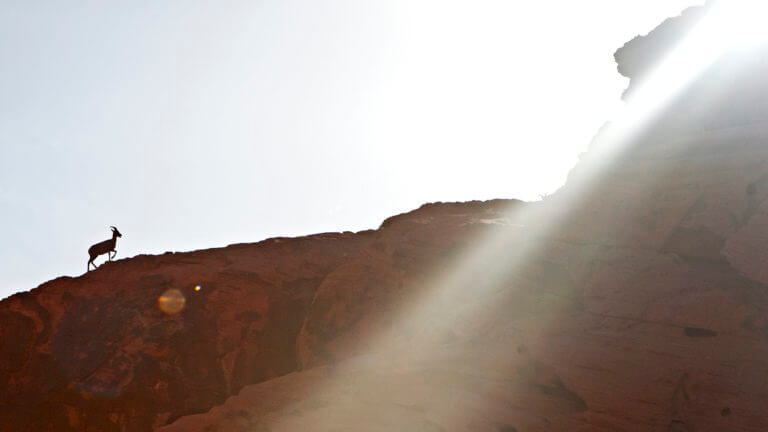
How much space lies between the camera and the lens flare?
21.5 meters

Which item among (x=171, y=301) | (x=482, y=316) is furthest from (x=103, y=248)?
(x=482, y=316)

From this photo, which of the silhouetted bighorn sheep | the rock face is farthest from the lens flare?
the silhouetted bighorn sheep

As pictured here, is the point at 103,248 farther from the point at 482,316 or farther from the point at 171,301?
the point at 482,316

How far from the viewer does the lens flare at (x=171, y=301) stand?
70.6 ft

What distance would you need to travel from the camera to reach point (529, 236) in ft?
53.6

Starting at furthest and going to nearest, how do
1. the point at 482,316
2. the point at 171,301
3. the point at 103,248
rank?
the point at 103,248 < the point at 171,301 < the point at 482,316

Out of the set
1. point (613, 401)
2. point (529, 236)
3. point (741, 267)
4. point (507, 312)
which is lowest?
point (613, 401)

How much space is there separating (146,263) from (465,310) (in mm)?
15724

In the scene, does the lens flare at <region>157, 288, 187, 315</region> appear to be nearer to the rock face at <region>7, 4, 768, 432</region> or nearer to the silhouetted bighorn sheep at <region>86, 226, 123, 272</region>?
the rock face at <region>7, 4, 768, 432</region>

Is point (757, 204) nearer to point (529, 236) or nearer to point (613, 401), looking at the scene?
point (529, 236)

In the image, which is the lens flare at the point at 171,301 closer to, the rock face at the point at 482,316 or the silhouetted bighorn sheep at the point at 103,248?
the rock face at the point at 482,316

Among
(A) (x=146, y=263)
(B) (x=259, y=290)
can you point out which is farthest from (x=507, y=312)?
(A) (x=146, y=263)

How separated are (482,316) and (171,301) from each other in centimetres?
1339

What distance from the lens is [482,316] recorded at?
14.1 m
